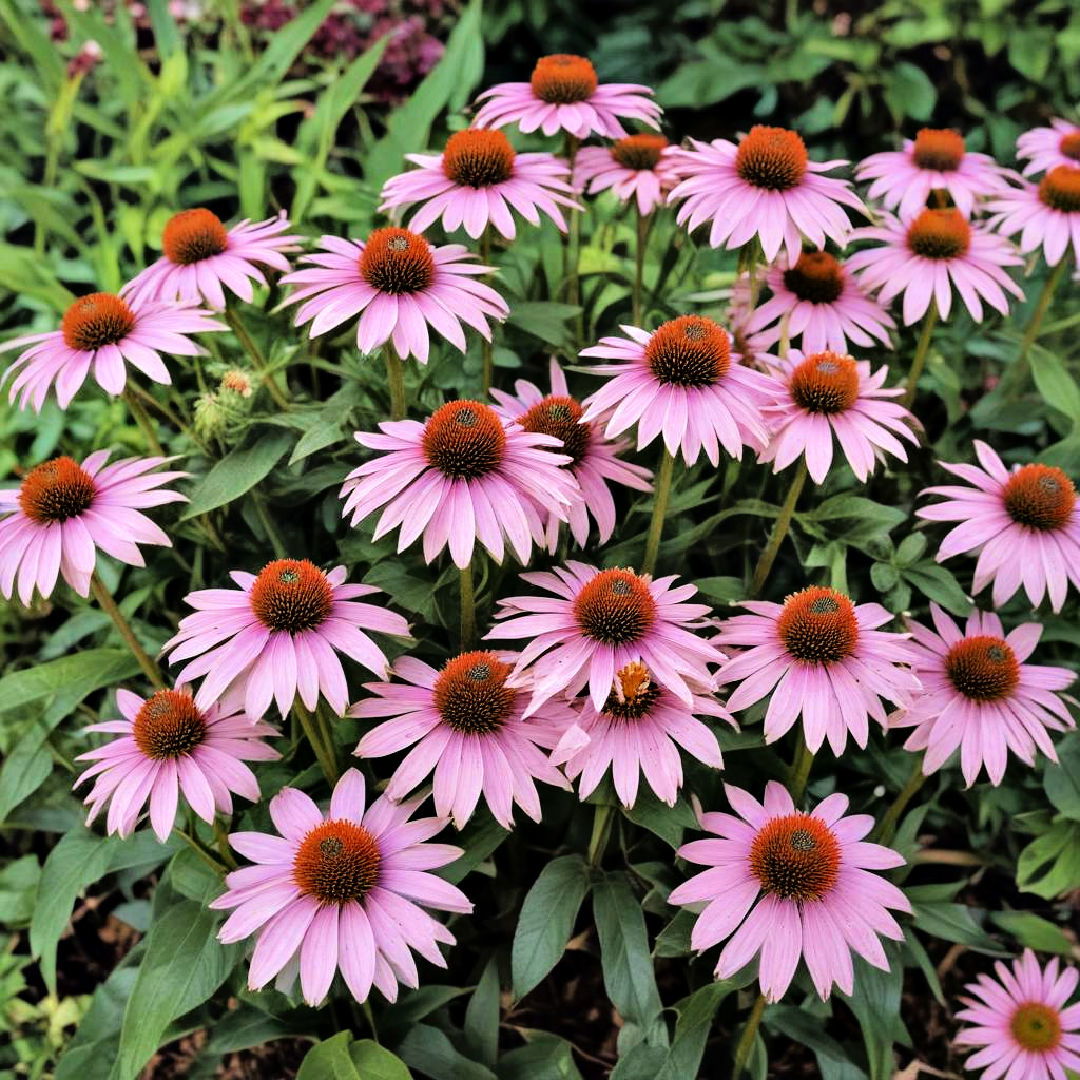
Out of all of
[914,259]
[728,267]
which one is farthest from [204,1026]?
[728,267]

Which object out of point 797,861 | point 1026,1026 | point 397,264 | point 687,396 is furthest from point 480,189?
point 1026,1026

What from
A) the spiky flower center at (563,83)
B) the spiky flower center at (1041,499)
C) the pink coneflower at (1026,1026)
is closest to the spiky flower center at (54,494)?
the spiky flower center at (563,83)

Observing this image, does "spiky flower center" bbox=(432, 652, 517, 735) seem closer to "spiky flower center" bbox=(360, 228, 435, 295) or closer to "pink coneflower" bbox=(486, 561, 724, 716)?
"pink coneflower" bbox=(486, 561, 724, 716)

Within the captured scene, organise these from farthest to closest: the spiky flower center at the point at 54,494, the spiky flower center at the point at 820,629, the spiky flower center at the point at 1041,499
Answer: the spiky flower center at the point at 1041,499
the spiky flower center at the point at 54,494
the spiky flower center at the point at 820,629

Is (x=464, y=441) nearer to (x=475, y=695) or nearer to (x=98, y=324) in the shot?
(x=475, y=695)

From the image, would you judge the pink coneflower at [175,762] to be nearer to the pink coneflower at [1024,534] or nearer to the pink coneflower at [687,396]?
the pink coneflower at [687,396]

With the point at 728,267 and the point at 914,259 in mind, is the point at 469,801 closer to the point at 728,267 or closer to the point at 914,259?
the point at 914,259

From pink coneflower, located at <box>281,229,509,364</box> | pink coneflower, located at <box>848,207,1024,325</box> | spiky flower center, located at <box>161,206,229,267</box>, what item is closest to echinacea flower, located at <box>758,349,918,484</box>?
pink coneflower, located at <box>848,207,1024,325</box>
